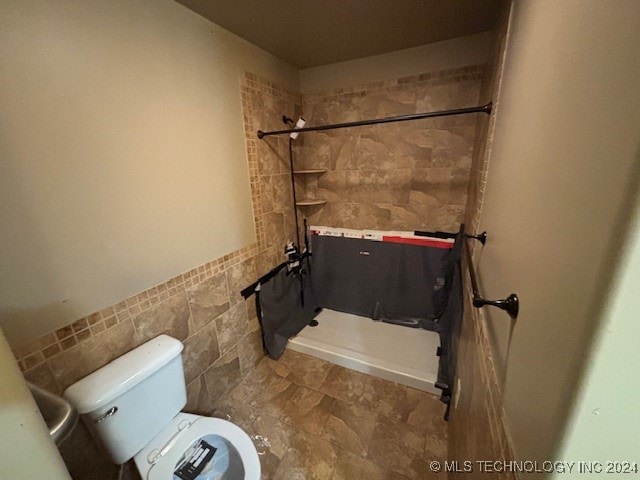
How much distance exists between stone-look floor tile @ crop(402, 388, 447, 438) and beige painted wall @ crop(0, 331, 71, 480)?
5.48 feet

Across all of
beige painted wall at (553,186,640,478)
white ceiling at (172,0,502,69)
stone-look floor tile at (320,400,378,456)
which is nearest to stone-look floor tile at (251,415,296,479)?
stone-look floor tile at (320,400,378,456)

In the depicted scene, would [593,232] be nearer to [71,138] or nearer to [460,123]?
[71,138]

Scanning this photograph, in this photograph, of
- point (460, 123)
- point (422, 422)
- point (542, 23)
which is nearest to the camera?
point (542, 23)

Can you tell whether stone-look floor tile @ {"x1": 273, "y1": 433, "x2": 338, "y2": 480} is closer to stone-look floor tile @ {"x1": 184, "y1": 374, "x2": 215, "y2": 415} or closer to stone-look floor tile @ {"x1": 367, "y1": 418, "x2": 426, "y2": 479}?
stone-look floor tile @ {"x1": 367, "y1": 418, "x2": 426, "y2": 479}

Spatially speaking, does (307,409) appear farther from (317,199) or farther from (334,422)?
(317,199)

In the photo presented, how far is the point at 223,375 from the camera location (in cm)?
165

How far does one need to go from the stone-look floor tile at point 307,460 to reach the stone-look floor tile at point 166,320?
0.88 meters

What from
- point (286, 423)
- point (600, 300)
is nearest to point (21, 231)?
point (600, 300)

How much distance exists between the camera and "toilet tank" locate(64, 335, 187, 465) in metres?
0.91

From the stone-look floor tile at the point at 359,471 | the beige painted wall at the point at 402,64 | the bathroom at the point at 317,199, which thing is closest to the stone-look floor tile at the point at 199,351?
the bathroom at the point at 317,199

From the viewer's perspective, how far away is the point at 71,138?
917 mm

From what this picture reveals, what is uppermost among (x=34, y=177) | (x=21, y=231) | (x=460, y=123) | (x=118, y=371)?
(x=460, y=123)

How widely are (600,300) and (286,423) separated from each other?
5.71 feet

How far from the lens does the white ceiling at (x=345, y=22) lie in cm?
130
